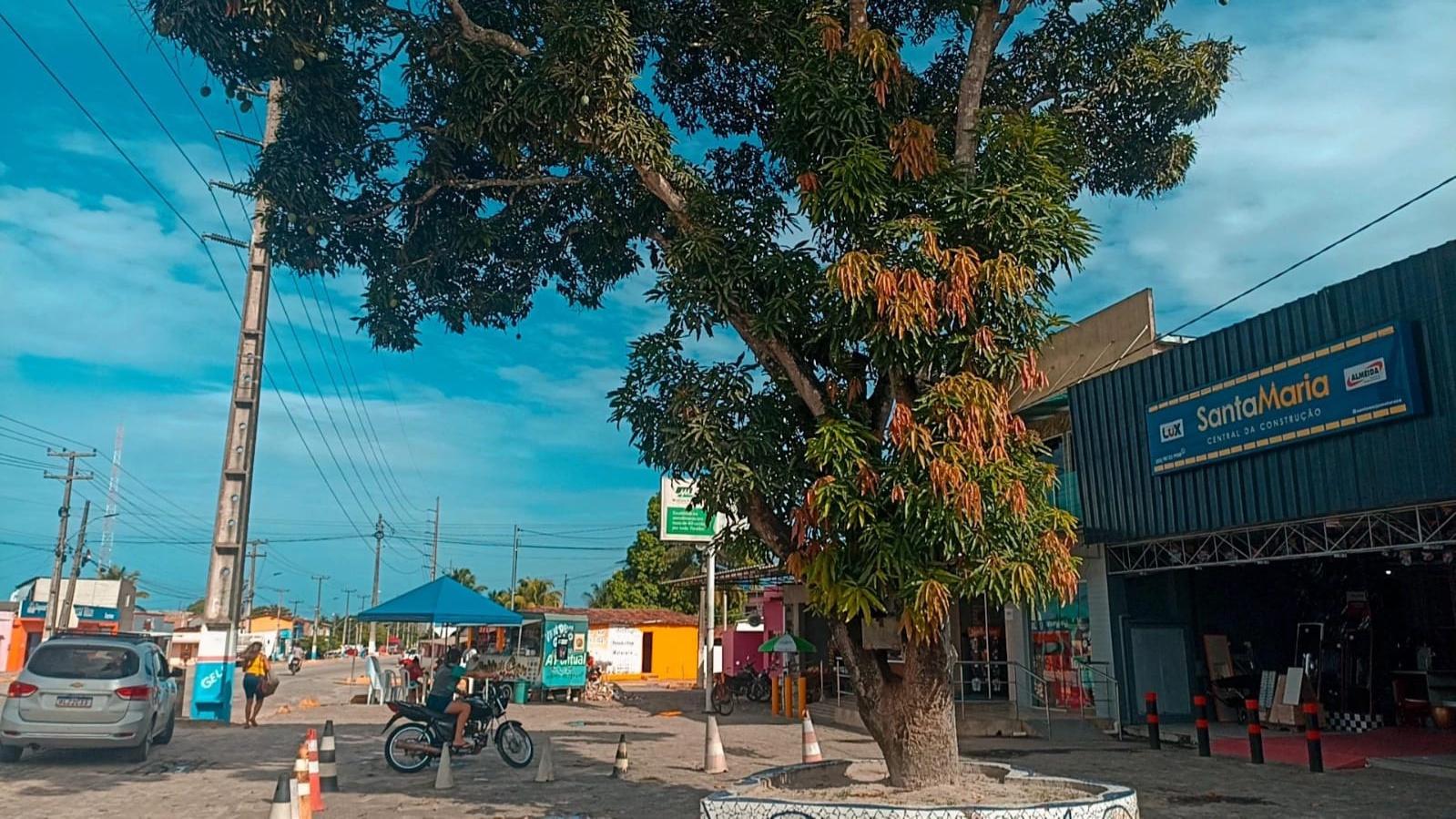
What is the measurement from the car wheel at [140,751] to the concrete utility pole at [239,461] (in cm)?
510

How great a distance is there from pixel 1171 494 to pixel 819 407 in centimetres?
1005

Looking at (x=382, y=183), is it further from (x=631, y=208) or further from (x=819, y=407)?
(x=819, y=407)

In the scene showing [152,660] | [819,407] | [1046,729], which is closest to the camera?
[819,407]

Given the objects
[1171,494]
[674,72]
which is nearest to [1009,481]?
[674,72]

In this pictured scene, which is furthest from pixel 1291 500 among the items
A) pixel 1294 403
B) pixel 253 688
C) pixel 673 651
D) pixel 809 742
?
pixel 673 651

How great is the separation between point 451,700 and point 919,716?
7250 millimetres

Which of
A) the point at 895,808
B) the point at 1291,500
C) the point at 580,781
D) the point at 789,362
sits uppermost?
the point at 789,362

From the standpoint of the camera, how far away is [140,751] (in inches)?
538

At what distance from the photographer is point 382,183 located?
1089 centimetres

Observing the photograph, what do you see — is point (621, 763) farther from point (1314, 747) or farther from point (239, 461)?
point (239, 461)

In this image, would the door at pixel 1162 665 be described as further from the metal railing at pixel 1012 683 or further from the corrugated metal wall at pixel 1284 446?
the corrugated metal wall at pixel 1284 446

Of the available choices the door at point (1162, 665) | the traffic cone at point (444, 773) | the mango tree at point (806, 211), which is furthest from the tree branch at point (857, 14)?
the door at point (1162, 665)

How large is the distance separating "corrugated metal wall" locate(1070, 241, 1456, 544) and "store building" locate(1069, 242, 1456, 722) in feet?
0.08

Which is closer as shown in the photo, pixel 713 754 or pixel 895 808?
pixel 895 808
